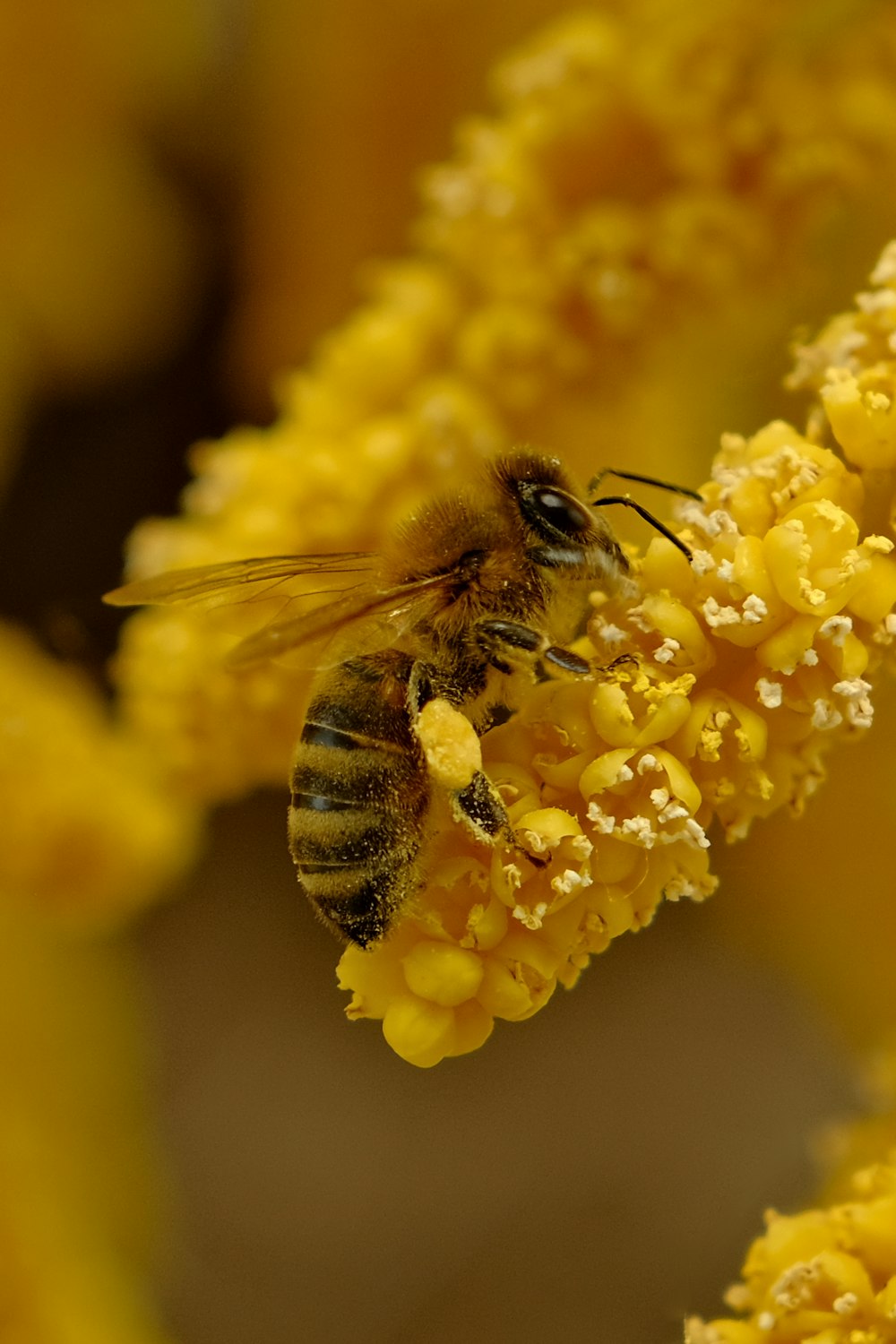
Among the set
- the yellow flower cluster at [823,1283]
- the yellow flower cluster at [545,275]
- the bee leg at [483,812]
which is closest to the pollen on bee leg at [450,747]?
the bee leg at [483,812]

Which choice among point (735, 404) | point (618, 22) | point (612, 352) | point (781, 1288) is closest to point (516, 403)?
point (612, 352)

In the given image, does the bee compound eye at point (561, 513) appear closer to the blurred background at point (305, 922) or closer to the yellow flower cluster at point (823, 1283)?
the yellow flower cluster at point (823, 1283)

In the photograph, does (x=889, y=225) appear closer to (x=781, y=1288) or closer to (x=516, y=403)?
(x=516, y=403)

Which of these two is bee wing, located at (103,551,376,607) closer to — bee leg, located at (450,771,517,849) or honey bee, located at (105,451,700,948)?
honey bee, located at (105,451,700,948)

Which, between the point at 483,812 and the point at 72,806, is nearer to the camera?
the point at 483,812

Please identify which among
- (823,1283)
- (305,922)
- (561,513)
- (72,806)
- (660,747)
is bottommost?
(823,1283)

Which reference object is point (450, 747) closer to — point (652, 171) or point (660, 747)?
point (660, 747)

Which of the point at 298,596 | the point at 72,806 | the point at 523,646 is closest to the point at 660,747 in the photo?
the point at 523,646
